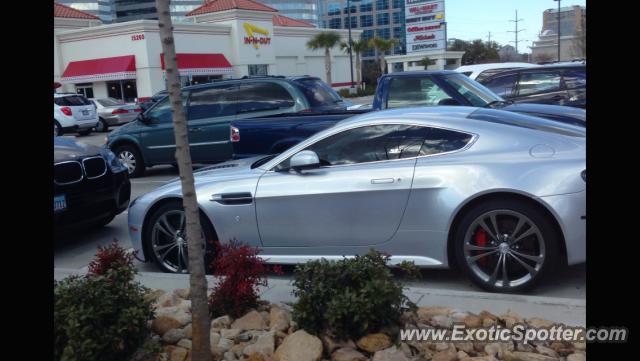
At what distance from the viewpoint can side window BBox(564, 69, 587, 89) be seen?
35.1 ft

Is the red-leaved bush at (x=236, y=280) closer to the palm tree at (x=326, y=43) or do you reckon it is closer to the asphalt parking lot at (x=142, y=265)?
Result: the asphalt parking lot at (x=142, y=265)

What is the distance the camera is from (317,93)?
10961 millimetres

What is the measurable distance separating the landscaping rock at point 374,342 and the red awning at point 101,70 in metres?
35.9

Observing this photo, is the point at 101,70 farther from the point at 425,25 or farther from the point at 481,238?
the point at 481,238

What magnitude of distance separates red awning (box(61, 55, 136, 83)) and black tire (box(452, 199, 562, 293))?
34.9 metres

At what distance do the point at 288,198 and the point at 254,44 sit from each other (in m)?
40.2

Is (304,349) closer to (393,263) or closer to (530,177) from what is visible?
(393,263)

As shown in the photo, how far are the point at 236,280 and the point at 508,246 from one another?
202cm

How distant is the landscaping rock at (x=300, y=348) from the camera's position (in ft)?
11.6

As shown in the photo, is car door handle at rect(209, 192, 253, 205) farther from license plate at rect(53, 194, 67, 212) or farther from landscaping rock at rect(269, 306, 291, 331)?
license plate at rect(53, 194, 67, 212)

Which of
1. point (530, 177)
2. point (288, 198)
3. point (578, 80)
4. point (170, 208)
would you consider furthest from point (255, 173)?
point (578, 80)

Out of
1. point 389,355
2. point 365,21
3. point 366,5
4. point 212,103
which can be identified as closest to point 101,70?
point 212,103

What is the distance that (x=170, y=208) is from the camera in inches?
228

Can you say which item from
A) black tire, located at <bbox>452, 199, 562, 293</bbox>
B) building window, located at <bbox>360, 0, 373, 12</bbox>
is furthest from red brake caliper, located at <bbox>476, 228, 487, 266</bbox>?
building window, located at <bbox>360, 0, 373, 12</bbox>
